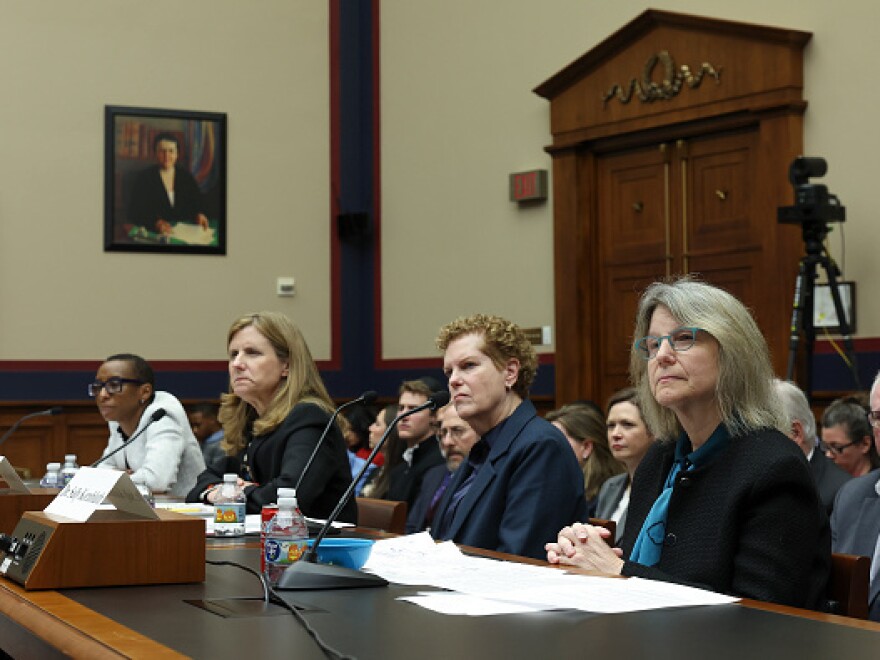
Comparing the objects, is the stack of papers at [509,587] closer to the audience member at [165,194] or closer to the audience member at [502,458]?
the audience member at [502,458]

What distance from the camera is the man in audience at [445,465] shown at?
5.70 meters

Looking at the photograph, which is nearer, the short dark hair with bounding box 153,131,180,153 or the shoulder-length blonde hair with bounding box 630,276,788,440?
the shoulder-length blonde hair with bounding box 630,276,788,440

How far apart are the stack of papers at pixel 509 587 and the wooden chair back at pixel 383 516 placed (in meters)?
1.01

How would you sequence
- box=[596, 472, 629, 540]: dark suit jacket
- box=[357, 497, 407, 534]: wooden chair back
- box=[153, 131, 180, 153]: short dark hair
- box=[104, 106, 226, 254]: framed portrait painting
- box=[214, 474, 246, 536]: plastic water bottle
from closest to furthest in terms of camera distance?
box=[214, 474, 246, 536]: plastic water bottle → box=[357, 497, 407, 534]: wooden chair back → box=[596, 472, 629, 540]: dark suit jacket → box=[104, 106, 226, 254]: framed portrait painting → box=[153, 131, 180, 153]: short dark hair

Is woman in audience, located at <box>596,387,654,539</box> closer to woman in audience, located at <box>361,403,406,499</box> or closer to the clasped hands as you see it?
Answer: woman in audience, located at <box>361,403,406,499</box>

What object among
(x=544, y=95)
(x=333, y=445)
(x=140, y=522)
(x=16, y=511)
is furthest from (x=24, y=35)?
(x=140, y=522)

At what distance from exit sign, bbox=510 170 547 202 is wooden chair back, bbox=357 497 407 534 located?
5140 mm

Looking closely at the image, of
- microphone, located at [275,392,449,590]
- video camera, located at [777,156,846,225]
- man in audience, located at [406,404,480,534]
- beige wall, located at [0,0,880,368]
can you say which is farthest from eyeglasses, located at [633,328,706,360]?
beige wall, located at [0,0,880,368]

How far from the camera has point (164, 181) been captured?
9922 mm

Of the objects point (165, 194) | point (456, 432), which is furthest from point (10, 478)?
point (165, 194)

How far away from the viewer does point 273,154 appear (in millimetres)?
10328

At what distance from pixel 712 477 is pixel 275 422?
2.16 metres

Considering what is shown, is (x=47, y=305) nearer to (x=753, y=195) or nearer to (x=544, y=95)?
(x=544, y=95)

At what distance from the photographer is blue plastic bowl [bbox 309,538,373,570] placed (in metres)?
2.61
